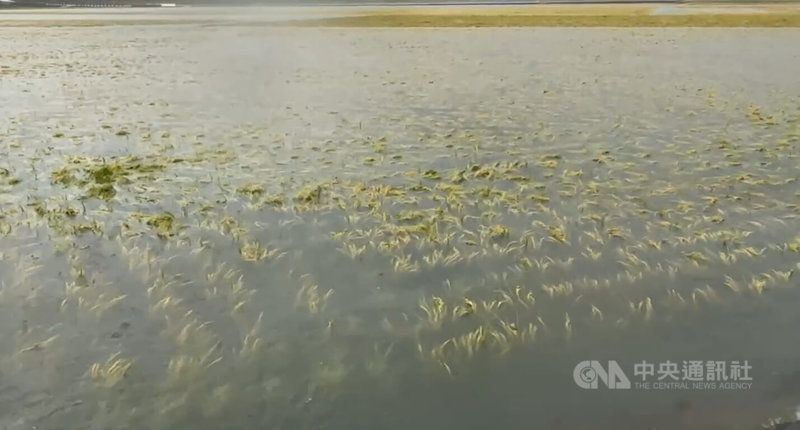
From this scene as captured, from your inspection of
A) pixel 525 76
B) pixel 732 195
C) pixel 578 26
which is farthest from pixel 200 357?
pixel 578 26

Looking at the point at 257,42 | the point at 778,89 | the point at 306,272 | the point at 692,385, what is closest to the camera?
the point at 692,385

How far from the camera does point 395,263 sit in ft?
25.5

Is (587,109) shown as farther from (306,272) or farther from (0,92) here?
(0,92)

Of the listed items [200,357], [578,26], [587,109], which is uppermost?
[200,357]

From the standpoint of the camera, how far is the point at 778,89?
20.1m

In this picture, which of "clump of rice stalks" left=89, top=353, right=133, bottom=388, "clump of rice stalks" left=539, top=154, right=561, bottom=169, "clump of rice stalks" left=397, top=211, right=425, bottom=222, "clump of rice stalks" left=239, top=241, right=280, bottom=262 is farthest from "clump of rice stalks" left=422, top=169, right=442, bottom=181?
"clump of rice stalks" left=89, top=353, right=133, bottom=388

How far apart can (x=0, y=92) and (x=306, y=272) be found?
19119 mm

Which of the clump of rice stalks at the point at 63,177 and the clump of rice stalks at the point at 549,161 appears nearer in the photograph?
the clump of rice stalks at the point at 63,177

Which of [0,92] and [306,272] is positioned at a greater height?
[306,272]

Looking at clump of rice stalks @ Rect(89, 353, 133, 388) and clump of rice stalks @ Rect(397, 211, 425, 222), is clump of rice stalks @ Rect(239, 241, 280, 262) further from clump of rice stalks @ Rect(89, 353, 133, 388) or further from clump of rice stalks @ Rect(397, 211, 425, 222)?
clump of rice stalks @ Rect(89, 353, 133, 388)

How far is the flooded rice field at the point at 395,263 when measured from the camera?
5398 mm

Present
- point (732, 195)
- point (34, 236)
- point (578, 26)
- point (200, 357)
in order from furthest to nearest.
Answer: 1. point (578, 26)
2. point (732, 195)
3. point (34, 236)
4. point (200, 357)

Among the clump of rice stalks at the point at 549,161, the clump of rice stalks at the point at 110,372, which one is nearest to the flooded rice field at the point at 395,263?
the clump of rice stalks at the point at 110,372

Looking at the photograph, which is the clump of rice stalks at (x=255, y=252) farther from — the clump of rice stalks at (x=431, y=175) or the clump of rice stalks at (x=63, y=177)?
the clump of rice stalks at (x=63, y=177)
